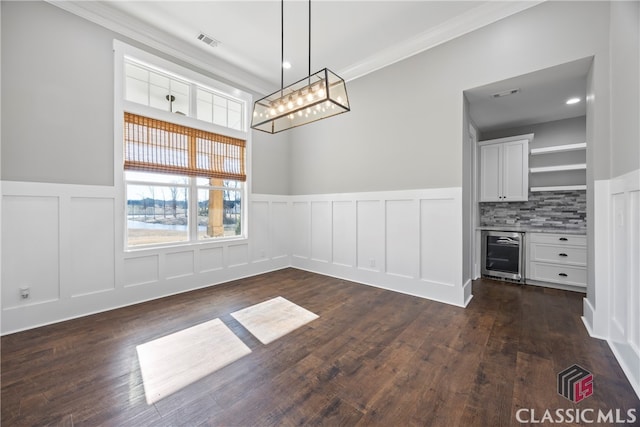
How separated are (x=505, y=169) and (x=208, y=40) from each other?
5.22 m

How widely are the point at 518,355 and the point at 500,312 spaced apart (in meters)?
1.01

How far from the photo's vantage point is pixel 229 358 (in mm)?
2078

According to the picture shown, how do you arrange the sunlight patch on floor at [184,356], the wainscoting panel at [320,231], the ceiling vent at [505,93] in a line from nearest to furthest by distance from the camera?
the sunlight patch on floor at [184,356]
the ceiling vent at [505,93]
the wainscoting panel at [320,231]

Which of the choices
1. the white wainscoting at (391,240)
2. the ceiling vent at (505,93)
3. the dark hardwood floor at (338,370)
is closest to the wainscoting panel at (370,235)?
the white wainscoting at (391,240)

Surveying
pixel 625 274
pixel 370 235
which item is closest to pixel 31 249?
pixel 370 235

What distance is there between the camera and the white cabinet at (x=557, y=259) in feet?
12.1

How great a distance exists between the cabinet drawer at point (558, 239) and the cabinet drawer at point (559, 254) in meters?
0.06

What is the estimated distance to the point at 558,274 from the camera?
384cm

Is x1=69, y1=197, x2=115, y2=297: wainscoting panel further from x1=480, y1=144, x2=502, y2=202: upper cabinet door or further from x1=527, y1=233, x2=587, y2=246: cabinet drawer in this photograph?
x1=527, y1=233, x2=587, y2=246: cabinet drawer

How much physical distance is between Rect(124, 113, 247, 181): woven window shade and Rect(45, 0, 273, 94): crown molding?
1.01 meters

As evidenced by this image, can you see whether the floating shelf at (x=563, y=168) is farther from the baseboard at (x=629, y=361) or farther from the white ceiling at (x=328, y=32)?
the baseboard at (x=629, y=361)

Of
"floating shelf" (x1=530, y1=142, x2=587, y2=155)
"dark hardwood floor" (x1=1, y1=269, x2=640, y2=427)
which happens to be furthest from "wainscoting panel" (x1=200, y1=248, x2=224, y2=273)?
"floating shelf" (x1=530, y1=142, x2=587, y2=155)

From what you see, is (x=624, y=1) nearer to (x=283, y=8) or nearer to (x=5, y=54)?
(x=283, y=8)

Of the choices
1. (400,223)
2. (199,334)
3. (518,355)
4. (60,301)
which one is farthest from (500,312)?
(60,301)
